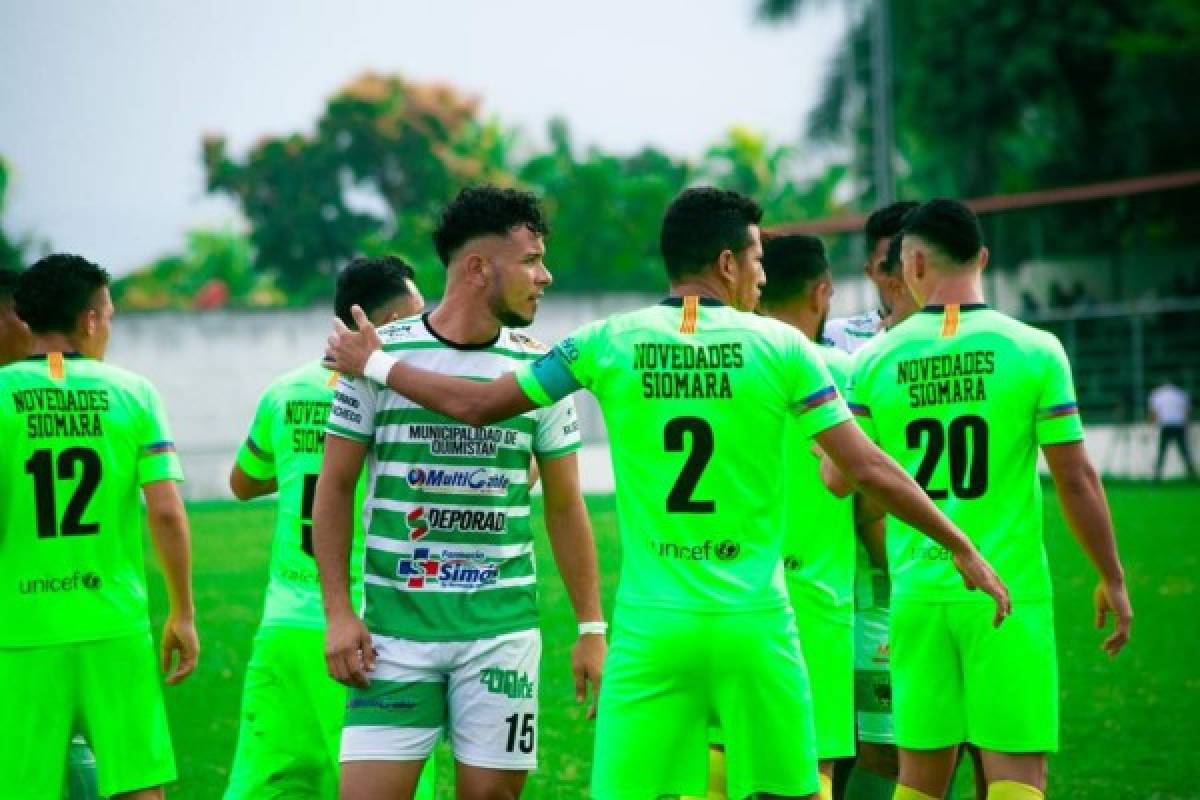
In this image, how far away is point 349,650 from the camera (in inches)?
226

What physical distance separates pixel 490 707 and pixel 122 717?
1595 mm

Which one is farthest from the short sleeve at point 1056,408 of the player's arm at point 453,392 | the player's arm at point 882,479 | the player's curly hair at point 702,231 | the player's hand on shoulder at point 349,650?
the player's hand on shoulder at point 349,650

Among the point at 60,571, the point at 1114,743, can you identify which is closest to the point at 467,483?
the point at 60,571

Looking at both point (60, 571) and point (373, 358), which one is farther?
point (60, 571)

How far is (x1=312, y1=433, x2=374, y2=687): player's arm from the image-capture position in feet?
18.9

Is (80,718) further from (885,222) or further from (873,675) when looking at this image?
(885,222)

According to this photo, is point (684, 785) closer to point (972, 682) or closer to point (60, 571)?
point (972, 682)

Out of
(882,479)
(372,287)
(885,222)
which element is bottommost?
(882,479)

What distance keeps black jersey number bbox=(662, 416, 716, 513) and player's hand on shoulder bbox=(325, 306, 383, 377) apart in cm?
107

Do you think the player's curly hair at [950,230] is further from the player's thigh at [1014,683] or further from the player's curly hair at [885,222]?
the player's curly hair at [885,222]

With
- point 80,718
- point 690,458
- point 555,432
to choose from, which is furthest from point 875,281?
point 80,718

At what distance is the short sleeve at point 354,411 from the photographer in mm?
5938

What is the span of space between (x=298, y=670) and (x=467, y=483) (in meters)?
1.66

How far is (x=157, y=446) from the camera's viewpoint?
695 centimetres
